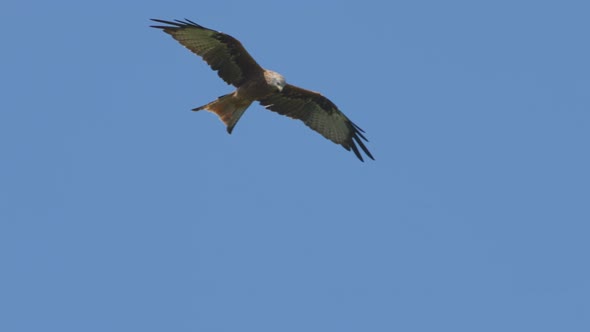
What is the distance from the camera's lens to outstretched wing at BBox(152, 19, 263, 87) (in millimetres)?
16062

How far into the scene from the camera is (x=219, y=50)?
16.3 m

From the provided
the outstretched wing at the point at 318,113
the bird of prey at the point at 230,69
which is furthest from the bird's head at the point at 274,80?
the outstretched wing at the point at 318,113

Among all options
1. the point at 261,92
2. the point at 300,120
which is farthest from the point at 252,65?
the point at 300,120

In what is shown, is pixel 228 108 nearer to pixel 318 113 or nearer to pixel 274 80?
pixel 274 80

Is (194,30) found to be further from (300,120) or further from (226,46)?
(300,120)

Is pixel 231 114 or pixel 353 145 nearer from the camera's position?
pixel 231 114

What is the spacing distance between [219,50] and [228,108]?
76cm

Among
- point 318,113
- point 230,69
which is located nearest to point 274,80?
point 230,69

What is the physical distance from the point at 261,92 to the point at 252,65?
1.21 ft

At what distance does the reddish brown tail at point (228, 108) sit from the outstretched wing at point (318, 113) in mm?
788

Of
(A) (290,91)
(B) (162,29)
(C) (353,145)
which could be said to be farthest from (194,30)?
(C) (353,145)

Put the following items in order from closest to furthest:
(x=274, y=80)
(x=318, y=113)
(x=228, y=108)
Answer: (x=274, y=80) < (x=228, y=108) < (x=318, y=113)

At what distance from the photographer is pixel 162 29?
52.5 ft

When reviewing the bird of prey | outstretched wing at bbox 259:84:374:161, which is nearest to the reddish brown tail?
the bird of prey
